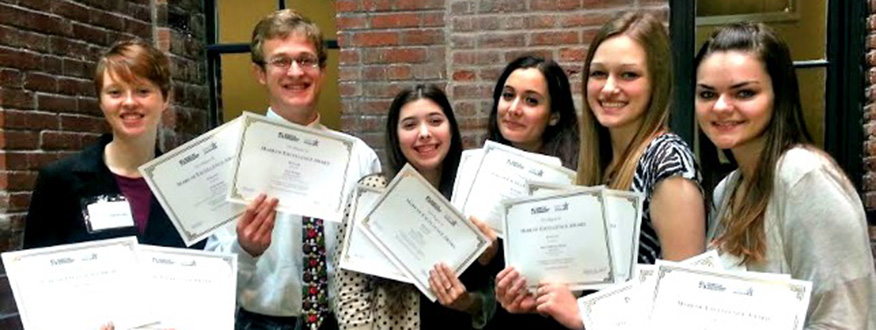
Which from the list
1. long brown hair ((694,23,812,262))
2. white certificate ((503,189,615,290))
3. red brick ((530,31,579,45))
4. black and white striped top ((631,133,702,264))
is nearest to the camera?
long brown hair ((694,23,812,262))

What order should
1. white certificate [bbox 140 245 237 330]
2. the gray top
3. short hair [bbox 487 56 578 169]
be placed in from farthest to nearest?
short hair [bbox 487 56 578 169] → white certificate [bbox 140 245 237 330] → the gray top

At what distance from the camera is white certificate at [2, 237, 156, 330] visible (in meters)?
1.96

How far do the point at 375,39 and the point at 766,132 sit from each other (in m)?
2.42

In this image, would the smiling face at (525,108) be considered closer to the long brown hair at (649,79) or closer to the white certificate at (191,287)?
the long brown hair at (649,79)

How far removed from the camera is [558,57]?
3.54 metres

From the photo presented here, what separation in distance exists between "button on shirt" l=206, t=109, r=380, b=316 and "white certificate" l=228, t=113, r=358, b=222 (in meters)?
0.09

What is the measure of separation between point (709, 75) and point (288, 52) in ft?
4.37

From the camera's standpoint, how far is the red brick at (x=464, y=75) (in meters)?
3.64

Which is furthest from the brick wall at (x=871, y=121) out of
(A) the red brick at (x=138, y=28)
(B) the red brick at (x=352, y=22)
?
(A) the red brick at (x=138, y=28)

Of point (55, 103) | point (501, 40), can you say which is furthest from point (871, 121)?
point (55, 103)

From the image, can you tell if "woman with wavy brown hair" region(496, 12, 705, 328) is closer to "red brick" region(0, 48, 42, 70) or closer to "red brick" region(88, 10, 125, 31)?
"red brick" region(0, 48, 42, 70)

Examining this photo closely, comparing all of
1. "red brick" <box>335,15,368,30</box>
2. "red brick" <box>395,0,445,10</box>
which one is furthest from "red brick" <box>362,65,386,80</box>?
"red brick" <box>395,0,445,10</box>

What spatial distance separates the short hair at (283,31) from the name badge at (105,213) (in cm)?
65

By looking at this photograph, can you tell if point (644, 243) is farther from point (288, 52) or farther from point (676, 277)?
point (288, 52)
